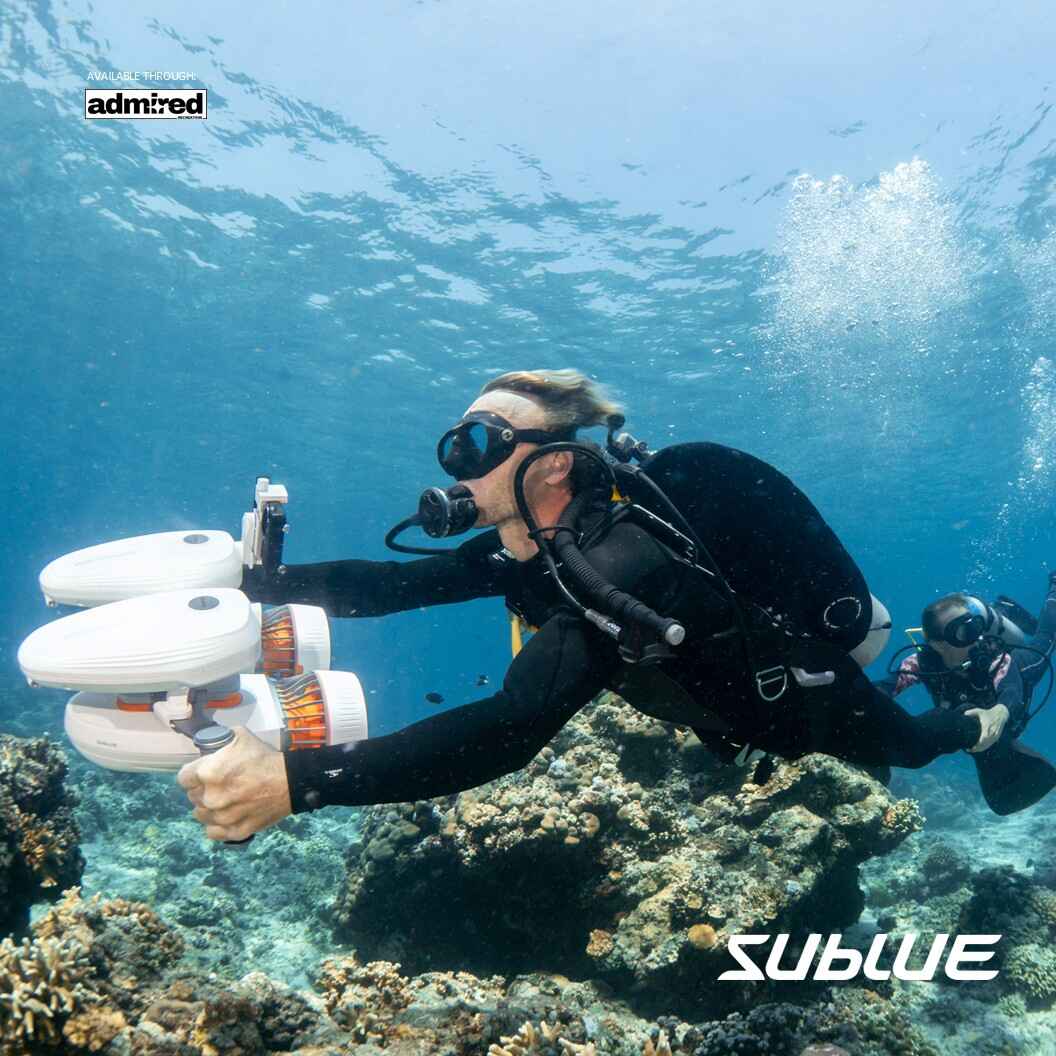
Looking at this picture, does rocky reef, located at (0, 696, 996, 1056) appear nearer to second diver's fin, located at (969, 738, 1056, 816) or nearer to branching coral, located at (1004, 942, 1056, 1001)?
branching coral, located at (1004, 942, 1056, 1001)

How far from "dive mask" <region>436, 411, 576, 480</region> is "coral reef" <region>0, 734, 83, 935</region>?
424 centimetres

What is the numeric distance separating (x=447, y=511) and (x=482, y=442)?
39cm

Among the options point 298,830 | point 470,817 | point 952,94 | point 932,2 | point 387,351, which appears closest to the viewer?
point 470,817

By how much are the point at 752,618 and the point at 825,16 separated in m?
16.9

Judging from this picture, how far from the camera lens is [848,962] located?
5.96 meters

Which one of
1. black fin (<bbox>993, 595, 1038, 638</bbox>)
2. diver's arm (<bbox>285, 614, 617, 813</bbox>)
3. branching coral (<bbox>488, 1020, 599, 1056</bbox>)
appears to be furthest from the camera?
black fin (<bbox>993, 595, 1038, 638</bbox>)

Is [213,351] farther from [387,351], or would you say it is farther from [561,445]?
[561,445]

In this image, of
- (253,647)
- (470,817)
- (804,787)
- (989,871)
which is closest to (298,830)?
(470,817)

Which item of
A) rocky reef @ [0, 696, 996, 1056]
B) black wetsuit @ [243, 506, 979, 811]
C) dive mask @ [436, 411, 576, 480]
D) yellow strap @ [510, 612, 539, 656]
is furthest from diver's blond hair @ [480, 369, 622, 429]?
rocky reef @ [0, 696, 996, 1056]

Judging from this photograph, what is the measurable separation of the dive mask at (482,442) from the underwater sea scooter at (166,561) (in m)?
0.79


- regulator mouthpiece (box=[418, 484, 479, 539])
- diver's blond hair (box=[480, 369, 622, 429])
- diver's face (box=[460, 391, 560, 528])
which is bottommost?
regulator mouthpiece (box=[418, 484, 479, 539])

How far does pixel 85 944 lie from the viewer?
3.76m

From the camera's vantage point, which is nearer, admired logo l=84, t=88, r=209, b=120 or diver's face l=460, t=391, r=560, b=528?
diver's face l=460, t=391, r=560, b=528

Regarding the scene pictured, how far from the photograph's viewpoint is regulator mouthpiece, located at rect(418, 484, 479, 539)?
311cm
